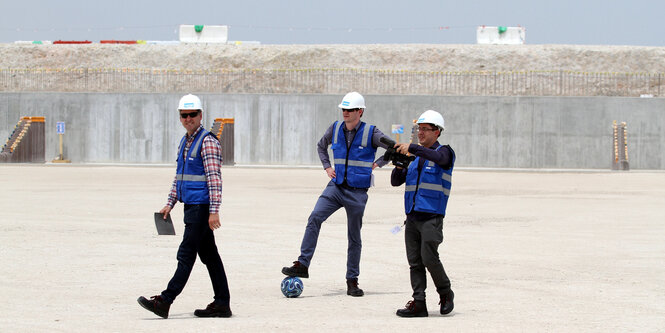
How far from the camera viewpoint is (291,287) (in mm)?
9023

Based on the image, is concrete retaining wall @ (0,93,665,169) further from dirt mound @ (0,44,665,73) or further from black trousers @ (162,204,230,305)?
black trousers @ (162,204,230,305)

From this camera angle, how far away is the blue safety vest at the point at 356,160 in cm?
956

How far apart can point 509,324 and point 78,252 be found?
241 inches

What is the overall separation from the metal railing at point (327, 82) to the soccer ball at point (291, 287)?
121 ft

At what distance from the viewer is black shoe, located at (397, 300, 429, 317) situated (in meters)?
8.03

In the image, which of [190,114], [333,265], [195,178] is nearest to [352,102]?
[190,114]

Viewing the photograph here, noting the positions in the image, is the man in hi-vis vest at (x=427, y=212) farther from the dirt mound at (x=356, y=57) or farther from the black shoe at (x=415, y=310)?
the dirt mound at (x=356, y=57)

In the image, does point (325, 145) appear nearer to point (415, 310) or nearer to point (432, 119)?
point (432, 119)

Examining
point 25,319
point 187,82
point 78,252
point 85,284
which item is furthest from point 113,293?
point 187,82

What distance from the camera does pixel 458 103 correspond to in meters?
40.2

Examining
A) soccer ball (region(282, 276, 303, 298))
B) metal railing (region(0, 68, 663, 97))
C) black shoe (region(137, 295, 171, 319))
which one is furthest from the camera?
metal railing (region(0, 68, 663, 97))

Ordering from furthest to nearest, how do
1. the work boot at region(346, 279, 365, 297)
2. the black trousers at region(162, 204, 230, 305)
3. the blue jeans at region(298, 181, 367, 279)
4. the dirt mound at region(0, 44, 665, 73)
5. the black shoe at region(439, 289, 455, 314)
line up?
the dirt mound at region(0, 44, 665, 73) → the blue jeans at region(298, 181, 367, 279) → the work boot at region(346, 279, 365, 297) → the black shoe at region(439, 289, 455, 314) → the black trousers at region(162, 204, 230, 305)

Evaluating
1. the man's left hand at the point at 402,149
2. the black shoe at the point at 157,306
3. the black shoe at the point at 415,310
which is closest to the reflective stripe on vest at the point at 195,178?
the black shoe at the point at 157,306

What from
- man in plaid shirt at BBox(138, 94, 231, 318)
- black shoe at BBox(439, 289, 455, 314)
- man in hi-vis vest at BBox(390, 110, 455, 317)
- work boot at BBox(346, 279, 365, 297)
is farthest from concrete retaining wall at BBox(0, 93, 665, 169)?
man in plaid shirt at BBox(138, 94, 231, 318)
